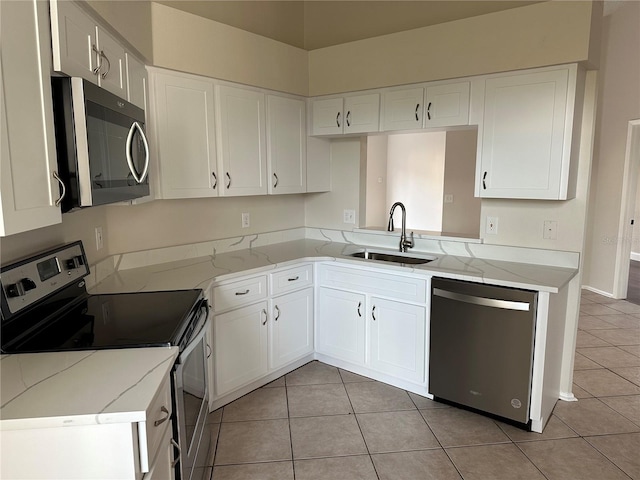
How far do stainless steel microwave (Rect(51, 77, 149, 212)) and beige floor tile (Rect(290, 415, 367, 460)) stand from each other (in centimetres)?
158

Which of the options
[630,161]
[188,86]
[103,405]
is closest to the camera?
[103,405]

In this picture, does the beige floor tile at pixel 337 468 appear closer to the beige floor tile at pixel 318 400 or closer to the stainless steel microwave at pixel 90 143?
the beige floor tile at pixel 318 400

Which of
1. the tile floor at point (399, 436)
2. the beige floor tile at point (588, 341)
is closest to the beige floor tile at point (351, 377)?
the tile floor at point (399, 436)

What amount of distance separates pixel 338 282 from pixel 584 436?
67.6 inches

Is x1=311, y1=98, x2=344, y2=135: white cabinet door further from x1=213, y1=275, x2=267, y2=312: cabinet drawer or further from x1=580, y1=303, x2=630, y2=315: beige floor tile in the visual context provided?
x1=580, y1=303, x2=630, y2=315: beige floor tile

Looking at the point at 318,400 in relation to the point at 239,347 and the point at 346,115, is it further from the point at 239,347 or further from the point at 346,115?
the point at 346,115

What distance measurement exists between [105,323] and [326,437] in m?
1.38

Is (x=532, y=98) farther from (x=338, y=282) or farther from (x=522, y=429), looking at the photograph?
(x=522, y=429)

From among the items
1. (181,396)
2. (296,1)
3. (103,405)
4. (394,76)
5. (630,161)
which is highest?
(296,1)

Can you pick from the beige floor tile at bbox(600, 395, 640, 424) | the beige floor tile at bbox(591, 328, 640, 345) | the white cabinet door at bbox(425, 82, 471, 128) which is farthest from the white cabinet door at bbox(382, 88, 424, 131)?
the beige floor tile at bbox(591, 328, 640, 345)

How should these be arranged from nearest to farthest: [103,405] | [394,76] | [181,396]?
[103,405]
[181,396]
[394,76]

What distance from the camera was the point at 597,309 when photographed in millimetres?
4816

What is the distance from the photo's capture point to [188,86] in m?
2.63

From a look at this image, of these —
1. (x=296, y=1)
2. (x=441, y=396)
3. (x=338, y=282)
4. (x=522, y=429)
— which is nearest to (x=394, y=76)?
(x=296, y=1)
